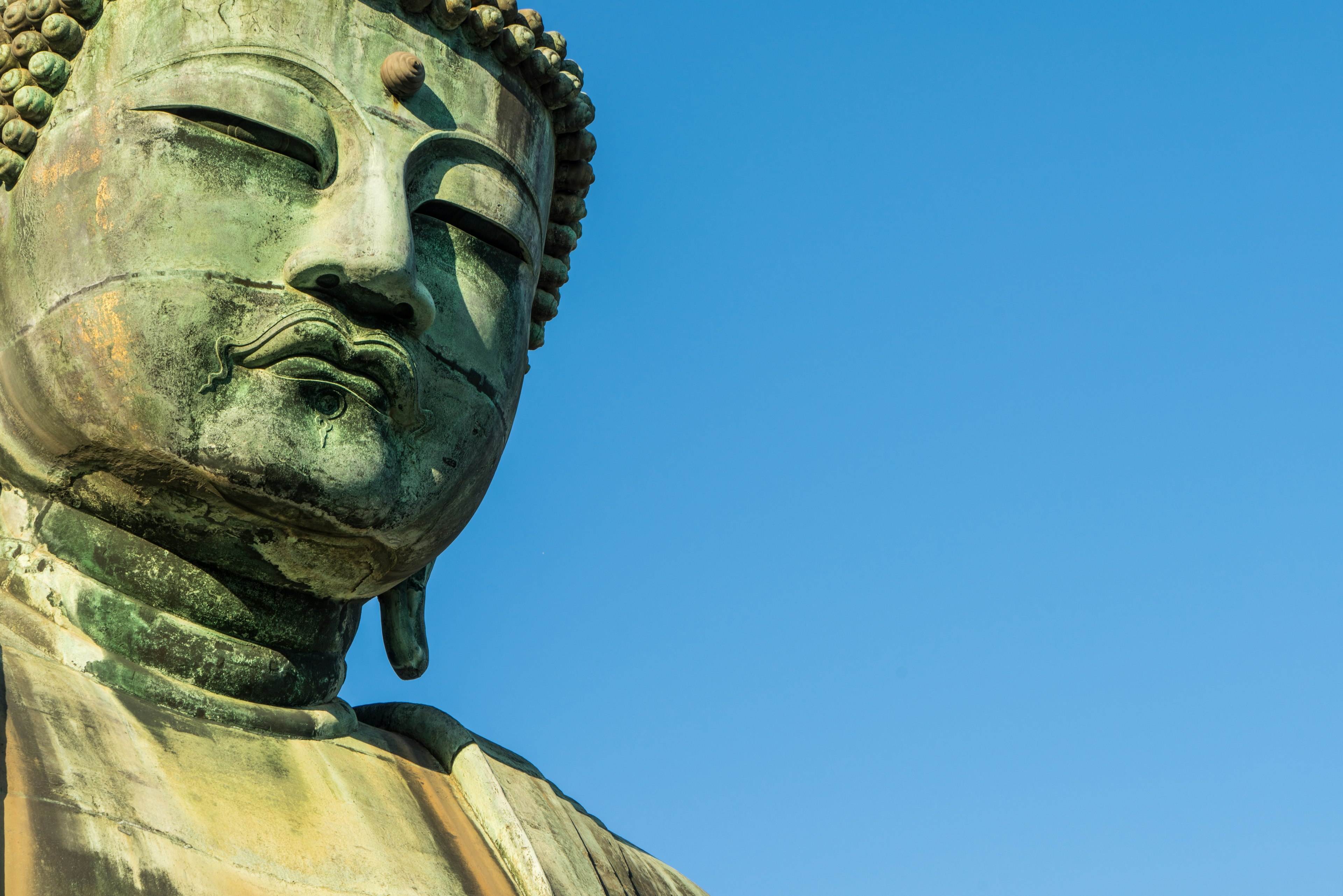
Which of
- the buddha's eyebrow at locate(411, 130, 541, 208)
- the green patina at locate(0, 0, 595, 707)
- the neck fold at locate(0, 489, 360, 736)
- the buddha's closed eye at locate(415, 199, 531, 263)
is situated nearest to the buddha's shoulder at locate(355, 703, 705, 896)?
the green patina at locate(0, 0, 595, 707)

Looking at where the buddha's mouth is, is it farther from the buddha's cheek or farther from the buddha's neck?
the buddha's neck

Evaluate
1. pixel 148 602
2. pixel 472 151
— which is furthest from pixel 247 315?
pixel 472 151

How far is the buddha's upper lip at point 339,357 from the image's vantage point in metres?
6.32

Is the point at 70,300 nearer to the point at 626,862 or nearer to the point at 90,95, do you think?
the point at 90,95

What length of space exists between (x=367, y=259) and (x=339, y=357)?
0.36m

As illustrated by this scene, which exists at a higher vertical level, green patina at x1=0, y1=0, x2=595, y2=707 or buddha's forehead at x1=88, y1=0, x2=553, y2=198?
buddha's forehead at x1=88, y1=0, x2=553, y2=198

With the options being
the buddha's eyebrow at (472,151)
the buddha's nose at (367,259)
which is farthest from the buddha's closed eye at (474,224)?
the buddha's nose at (367,259)

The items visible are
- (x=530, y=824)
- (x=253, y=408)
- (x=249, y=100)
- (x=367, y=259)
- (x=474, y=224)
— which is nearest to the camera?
(x=253, y=408)

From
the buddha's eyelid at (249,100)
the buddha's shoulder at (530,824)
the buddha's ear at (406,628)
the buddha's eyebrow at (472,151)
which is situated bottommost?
the buddha's shoulder at (530,824)

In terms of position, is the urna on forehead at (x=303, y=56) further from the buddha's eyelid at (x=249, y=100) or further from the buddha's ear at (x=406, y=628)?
the buddha's ear at (x=406, y=628)

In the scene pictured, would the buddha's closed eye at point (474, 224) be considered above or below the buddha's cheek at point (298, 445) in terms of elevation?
above

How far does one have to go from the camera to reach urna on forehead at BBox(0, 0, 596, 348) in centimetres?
679

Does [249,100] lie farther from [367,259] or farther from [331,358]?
[331,358]

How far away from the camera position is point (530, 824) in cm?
691
